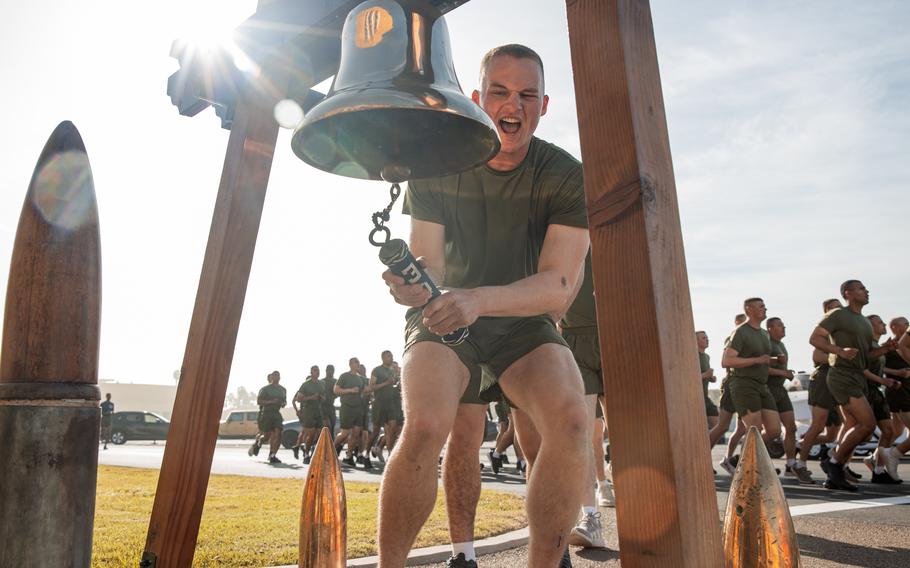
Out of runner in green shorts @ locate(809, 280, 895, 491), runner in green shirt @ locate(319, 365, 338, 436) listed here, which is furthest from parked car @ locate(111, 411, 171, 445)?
runner in green shorts @ locate(809, 280, 895, 491)

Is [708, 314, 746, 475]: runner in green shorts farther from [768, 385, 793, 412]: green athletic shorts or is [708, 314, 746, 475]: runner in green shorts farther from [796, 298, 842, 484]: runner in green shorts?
[796, 298, 842, 484]: runner in green shorts

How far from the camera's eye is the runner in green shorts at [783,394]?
8656 millimetres

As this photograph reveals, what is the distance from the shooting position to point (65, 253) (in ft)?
6.05

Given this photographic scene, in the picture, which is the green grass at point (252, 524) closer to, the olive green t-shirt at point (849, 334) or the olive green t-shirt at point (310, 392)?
the olive green t-shirt at point (849, 334)

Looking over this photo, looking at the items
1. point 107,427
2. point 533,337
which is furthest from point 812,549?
point 107,427

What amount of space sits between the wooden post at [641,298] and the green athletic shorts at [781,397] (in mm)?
9319

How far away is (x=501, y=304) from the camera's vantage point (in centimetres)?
250

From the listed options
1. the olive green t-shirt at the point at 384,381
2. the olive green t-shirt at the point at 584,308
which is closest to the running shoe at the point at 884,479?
the olive green t-shirt at the point at 584,308

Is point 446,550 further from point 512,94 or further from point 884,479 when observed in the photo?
point 884,479

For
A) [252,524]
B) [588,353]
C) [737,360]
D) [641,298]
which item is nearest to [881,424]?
[737,360]

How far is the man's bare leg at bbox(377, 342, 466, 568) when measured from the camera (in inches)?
101

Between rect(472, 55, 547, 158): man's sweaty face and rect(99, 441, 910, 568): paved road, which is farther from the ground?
rect(472, 55, 547, 158): man's sweaty face

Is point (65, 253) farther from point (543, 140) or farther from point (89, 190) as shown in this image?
point (543, 140)

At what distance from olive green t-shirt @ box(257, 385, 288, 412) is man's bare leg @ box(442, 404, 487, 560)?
47.4 ft
